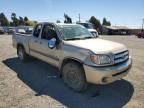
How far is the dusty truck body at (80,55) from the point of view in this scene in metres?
4.80

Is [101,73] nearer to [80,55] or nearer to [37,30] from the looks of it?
[80,55]

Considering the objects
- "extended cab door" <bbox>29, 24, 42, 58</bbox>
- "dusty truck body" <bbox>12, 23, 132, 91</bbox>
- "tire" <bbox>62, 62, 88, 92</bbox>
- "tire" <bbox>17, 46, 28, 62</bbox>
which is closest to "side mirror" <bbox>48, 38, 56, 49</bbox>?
"dusty truck body" <bbox>12, 23, 132, 91</bbox>

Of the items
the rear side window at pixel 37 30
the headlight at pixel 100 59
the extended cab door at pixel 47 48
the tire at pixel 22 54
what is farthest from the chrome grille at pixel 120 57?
the tire at pixel 22 54

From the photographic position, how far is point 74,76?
17.8ft

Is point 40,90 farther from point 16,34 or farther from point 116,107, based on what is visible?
point 16,34

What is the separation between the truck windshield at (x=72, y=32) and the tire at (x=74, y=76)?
99 centimetres

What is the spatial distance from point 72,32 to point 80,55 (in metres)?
1.56

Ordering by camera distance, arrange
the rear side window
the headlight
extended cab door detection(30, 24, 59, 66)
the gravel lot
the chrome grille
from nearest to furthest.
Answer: the gravel lot < the headlight < the chrome grille < extended cab door detection(30, 24, 59, 66) < the rear side window

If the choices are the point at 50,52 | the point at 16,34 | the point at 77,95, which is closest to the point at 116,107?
the point at 77,95

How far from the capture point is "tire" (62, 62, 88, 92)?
514cm

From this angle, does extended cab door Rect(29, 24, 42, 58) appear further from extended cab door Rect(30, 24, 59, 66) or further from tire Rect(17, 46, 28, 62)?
tire Rect(17, 46, 28, 62)

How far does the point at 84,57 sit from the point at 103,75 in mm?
663

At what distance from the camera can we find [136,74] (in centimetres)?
700

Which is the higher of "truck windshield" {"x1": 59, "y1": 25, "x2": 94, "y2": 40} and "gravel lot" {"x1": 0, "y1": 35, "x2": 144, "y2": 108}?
"truck windshield" {"x1": 59, "y1": 25, "x2": 94, "y2": 40}
